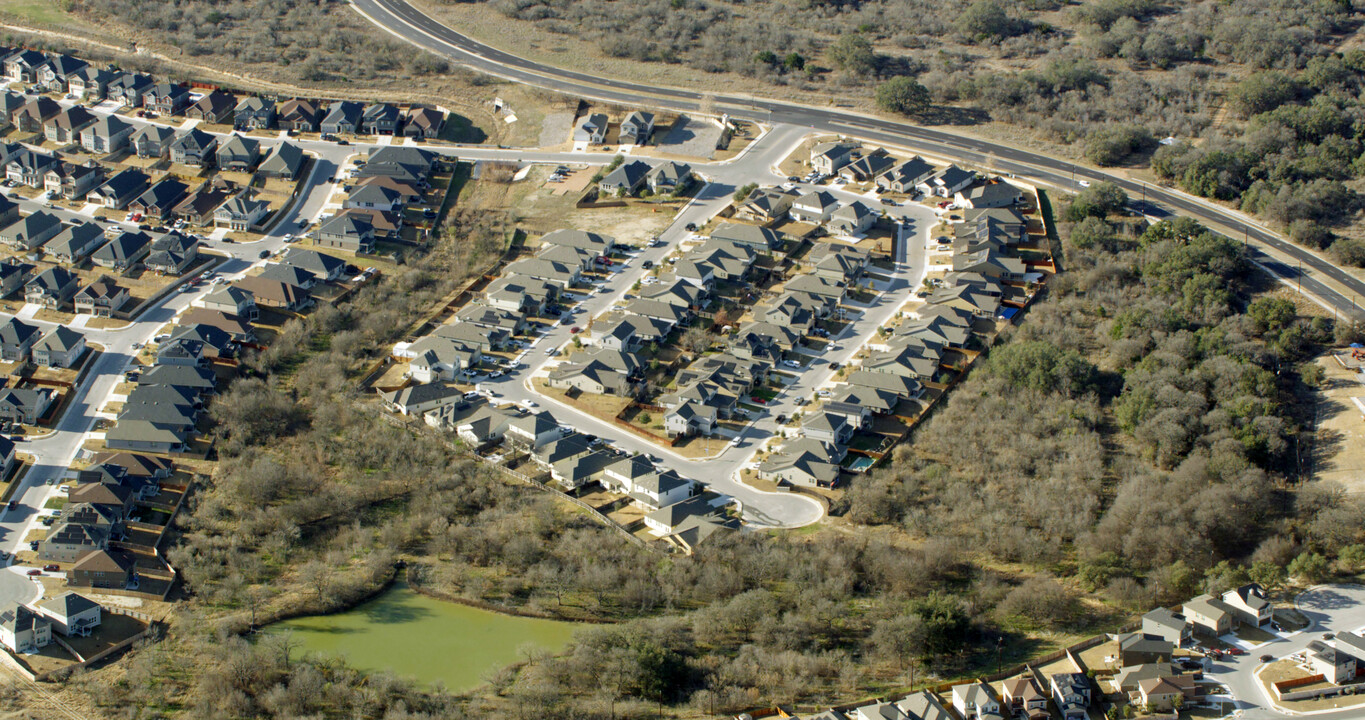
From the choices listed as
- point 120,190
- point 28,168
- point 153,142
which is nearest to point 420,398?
point 120,190

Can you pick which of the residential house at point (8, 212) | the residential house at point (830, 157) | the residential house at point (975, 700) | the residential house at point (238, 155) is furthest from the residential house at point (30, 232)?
the residential house at point (975, 700)

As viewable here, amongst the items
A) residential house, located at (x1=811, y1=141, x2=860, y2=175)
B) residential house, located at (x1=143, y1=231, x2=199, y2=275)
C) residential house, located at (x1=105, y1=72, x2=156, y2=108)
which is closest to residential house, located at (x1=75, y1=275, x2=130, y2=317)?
residential house, located at (x1=143, y1=231, x2=199, y2=275)

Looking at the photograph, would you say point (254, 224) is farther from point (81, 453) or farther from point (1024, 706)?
point (1024, 706)

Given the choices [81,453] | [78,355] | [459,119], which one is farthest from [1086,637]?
[459,119]

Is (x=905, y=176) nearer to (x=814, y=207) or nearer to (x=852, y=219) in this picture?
(x=814, y=207)

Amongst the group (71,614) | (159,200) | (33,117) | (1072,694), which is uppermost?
(33,117)

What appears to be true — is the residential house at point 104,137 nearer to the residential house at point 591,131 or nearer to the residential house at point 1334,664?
the residential house at point 591,131
